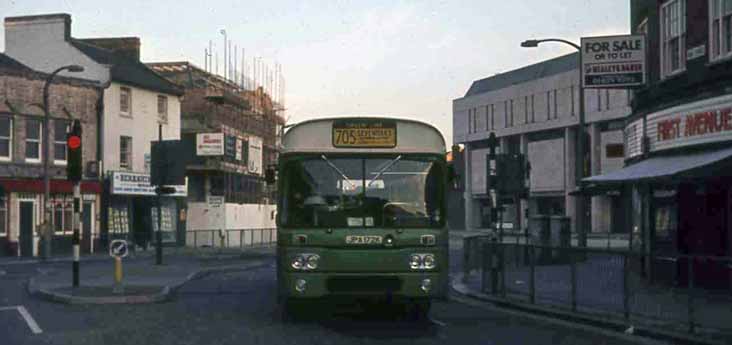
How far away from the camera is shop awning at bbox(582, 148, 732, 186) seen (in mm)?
18688

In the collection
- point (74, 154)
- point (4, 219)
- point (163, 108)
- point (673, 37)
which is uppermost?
point (163, 108)

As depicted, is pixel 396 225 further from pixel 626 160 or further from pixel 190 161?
pixel 190 161

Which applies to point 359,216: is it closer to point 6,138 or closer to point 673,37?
point 673,37

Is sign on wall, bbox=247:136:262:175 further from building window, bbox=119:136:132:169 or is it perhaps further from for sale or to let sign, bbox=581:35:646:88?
for sale or to let sign, bbox=581:35:646:88

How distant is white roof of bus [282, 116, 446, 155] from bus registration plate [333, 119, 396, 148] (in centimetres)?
7

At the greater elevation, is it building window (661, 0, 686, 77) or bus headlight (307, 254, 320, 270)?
building window (661, 0, 686, 77)

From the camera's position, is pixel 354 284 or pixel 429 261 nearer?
pixel 354 284

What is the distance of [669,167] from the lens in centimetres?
2050

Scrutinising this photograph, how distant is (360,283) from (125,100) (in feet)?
129

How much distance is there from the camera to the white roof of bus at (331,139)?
50.1 ft

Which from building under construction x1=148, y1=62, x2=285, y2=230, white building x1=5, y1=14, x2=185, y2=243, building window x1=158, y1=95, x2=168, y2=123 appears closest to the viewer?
white building x1=5, y1=14, x2=185, y2=243

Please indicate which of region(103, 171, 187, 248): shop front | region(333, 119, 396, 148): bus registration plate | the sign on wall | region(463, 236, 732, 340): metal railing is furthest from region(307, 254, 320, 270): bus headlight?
the sign on wall

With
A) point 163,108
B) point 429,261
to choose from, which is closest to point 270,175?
point 429,261

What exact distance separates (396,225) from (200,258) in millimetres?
28905
